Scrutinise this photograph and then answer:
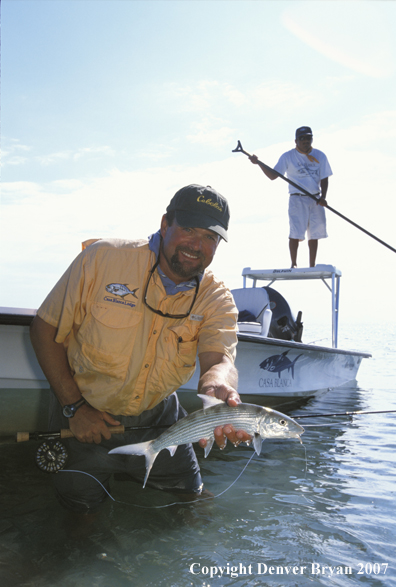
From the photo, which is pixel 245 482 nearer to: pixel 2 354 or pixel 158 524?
pixel 158 524

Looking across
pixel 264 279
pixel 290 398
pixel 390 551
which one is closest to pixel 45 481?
pixel 390 551

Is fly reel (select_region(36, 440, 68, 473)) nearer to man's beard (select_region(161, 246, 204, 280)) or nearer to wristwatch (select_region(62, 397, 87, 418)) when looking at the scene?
wristwatch (select_region(62, 397, 87, 418))

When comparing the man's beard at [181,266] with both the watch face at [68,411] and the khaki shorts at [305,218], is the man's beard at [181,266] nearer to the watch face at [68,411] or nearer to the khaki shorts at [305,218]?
the watch face at [68,411]

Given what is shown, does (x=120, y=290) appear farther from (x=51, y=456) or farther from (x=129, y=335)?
(x=51, y=456)

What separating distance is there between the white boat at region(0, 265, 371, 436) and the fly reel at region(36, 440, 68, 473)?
Answer: 1.21m

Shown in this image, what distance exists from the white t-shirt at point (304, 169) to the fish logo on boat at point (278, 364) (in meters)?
3.40

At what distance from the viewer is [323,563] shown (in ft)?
9.70

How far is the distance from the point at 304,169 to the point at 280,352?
12.5ft

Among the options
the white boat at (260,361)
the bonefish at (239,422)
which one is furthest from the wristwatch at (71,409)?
the white boat at (260,361)

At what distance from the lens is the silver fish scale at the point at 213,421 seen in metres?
2.52

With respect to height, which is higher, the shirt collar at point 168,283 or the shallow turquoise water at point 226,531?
the shirt collar at point 168,283

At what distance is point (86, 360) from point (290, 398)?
5036mm

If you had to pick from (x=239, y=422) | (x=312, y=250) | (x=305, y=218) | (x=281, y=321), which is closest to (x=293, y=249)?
(x=312, y=250)

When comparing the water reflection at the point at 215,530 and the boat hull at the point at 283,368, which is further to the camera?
the boat hull at the point at 283,368
